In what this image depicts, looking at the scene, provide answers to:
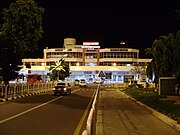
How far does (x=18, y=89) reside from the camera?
3400 centimetres

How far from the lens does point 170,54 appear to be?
3072 centimetres

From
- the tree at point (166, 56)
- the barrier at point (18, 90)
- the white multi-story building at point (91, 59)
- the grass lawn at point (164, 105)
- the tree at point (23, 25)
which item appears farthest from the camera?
the white multi-story building at point (91, 59)

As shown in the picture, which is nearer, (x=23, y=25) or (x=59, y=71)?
(x=23, y=25)

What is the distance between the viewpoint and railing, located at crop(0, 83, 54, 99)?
29125mm

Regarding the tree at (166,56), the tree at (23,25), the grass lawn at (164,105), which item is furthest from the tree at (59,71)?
the grass lawn at (164,105)

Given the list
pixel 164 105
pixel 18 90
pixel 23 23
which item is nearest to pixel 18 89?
pixel 18 90

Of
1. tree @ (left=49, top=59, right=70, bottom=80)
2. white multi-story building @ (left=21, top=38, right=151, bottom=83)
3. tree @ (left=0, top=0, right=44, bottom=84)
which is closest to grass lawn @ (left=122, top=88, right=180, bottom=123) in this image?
tree @ (left=0, top=0, right=44, bottom=84)

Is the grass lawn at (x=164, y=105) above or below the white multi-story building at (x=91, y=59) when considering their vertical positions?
below

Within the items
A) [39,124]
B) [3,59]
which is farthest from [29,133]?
[3,59]

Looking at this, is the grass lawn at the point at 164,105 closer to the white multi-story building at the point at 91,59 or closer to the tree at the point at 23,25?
the tree at the point at 23,25

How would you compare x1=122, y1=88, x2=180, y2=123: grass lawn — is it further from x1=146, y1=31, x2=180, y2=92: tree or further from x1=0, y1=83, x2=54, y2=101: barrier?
x1=0, y1=83, x2=54, y2=101: barrier

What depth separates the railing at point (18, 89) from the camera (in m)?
29.1

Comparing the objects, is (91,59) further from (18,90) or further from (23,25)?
(23,25)

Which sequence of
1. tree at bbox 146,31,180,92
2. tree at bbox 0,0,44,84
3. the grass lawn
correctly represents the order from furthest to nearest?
1. tree at bbox 146,31,180,92
2. tree at bbox 0,0,44,84
3. the grass lawn
